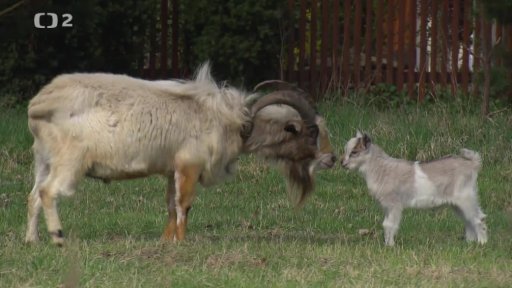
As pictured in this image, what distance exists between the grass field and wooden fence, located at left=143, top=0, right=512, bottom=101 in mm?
1294

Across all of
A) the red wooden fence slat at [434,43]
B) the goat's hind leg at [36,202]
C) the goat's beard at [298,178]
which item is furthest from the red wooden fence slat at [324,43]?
the goat's hind leg at [36,202]

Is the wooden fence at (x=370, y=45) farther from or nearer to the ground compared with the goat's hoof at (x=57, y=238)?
farther from the ground

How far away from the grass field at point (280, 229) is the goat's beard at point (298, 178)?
1.22 feet

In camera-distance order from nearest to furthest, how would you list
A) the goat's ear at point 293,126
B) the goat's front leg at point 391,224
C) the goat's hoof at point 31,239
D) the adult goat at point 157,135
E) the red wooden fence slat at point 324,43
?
the adult goat at point 157,135, the goat's hoof at point 31,239, the goat's front leg at point 391,224, the goat's ear at point 293,126, the red wooden fence slat at point 324,43

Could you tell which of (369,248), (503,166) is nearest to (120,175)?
(369,248)

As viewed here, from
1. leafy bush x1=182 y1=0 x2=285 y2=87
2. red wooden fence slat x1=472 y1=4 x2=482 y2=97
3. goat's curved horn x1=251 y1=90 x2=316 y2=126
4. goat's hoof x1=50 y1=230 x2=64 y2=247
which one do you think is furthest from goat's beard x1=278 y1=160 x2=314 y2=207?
red wooden fence slat x1=472 y1=4 x2=482 y2=97

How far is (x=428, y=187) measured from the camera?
424 inches

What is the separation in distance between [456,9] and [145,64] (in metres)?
4.94

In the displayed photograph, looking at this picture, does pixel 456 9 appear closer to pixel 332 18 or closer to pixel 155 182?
pixel 332 18

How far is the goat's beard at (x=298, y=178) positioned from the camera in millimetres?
11289

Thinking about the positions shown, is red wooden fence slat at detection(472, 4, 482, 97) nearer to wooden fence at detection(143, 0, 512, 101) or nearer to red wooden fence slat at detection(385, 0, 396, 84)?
wooden fence at detection(143, 0, 512, 101)

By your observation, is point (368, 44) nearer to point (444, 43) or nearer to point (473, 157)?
point (444, 43)

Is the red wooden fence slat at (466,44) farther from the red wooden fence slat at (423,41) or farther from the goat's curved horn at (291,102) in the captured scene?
the goat's curved horn at (291,102)

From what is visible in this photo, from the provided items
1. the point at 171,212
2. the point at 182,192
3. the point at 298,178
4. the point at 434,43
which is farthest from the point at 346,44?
the point at 182,192
